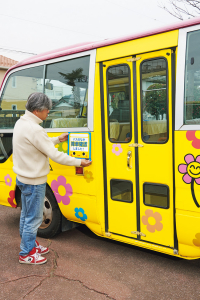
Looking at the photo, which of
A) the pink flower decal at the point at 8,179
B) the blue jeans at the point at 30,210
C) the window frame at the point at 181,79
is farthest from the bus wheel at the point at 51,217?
the window frame at the point at 181,79

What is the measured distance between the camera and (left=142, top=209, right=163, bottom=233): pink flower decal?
10.5 ft

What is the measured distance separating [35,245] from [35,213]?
1.71 feet

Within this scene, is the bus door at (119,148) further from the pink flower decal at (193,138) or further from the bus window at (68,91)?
the pink flower decal at (193,138)

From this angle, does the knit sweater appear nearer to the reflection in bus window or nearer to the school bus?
the school bus

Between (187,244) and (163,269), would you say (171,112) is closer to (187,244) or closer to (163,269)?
(187,244)

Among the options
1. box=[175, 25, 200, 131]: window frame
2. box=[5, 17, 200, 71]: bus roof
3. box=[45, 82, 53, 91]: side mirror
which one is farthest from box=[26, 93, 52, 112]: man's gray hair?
box=[175, 25, 200, 131]: window frame

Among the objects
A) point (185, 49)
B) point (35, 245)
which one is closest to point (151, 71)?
point (185, 49)

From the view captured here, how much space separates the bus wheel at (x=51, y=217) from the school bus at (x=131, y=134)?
1 centimetres

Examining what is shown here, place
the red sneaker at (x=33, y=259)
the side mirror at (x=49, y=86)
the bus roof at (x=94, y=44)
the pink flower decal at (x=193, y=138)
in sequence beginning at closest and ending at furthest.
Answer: the pink flower decal at (x=193, y=138), the bus roof at (x=94, y=44), the red sneaker at (x=33, y=259), the side mirror at (x=49, y=86)

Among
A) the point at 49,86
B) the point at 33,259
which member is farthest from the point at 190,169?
the point at 49,86

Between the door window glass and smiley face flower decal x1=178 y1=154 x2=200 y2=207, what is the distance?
68cm

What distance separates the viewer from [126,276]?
3.32 m

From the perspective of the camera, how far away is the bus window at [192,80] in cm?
287

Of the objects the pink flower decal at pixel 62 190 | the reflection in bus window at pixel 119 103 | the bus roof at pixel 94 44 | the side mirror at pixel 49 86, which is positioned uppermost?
the bus roof at pixel 94 44
